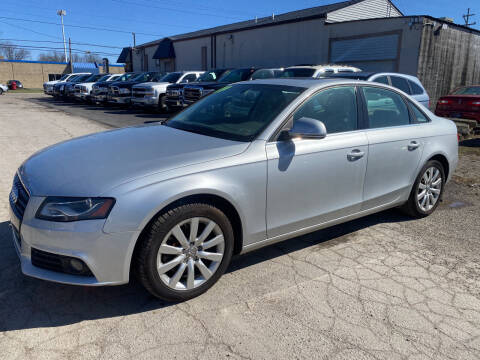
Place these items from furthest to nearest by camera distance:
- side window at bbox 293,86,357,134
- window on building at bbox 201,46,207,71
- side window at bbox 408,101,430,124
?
1. window on building at bbox 201,46,207,71
2. side window at bbox 408,101,430,124
3. side window at bbox 293,86,357,134

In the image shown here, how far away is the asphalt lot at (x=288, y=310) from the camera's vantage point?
7.93 ft

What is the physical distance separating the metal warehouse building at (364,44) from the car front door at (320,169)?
15.9 meters

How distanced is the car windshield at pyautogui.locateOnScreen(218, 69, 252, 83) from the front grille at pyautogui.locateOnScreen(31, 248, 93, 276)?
12.1 meters

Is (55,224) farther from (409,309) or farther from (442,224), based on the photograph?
(442,224)

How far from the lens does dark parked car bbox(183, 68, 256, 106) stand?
1370cm

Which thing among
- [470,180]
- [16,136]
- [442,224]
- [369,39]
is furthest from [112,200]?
[369,39]

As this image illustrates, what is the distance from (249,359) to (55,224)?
146cm

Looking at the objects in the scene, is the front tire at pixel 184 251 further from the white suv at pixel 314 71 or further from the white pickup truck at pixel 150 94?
the white pickup truck at pixel 150 94

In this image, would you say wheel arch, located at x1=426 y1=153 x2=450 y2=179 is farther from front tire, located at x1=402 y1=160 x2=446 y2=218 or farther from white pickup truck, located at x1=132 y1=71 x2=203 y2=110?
white pickup truck, located at x1=132 y1=71 x2=203 y2=110

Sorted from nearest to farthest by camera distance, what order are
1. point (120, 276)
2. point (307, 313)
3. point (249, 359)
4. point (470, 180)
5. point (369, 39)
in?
point (249, 359)
point (120, 276)
point (307, 313)
point (470, 180)
point (369, 39)

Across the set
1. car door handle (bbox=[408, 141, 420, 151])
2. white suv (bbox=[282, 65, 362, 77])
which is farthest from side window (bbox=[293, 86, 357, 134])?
white suv (bbox=[282, 65, 362, 77])

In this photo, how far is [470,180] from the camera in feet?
21.2

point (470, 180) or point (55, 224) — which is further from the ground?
point (55, 224)

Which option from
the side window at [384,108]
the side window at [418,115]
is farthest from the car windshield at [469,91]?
the side window at [384,108]
